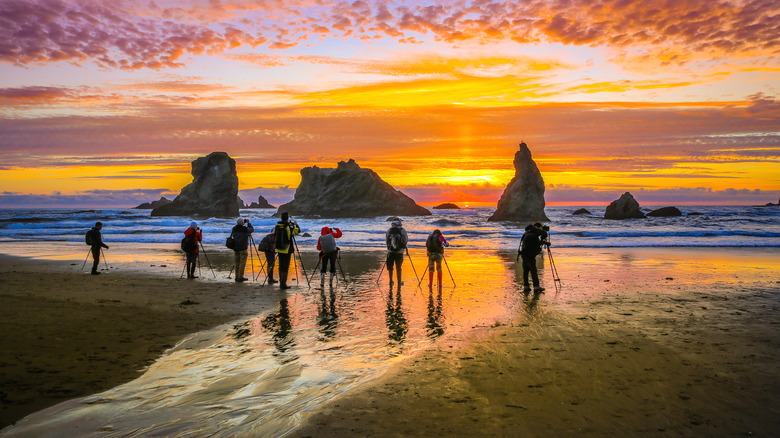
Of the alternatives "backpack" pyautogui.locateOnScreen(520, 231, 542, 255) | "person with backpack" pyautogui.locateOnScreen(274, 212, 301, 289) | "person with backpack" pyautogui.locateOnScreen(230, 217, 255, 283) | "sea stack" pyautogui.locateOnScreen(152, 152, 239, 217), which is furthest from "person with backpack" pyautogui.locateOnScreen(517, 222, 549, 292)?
"sea stack" pyautogui.locateOnScreen(152, 152, 239, 217)

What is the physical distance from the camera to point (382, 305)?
12891 millimetres

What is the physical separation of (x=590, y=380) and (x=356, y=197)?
10020cm

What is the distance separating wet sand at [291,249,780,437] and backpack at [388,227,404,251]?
14.2 ft

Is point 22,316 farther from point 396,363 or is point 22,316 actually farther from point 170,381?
point 396,363

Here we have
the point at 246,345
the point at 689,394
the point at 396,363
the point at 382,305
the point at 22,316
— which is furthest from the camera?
the point at 382,305

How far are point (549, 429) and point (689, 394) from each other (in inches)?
88.7

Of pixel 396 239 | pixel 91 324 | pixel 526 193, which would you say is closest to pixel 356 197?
pixel 526 193

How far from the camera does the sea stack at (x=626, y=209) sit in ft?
250

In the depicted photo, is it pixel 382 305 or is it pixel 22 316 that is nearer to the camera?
pixel 22 316

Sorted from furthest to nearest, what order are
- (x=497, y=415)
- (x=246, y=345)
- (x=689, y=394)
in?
(x=246, y=345) < (x=689, y=394) < (x=497, y=415)

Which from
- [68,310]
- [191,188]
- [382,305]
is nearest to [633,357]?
[382,305]

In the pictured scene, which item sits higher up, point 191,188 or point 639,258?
point 191,188

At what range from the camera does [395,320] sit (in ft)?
36.2

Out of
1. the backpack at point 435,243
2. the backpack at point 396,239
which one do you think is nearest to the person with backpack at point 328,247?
the backpack at point 396,239
